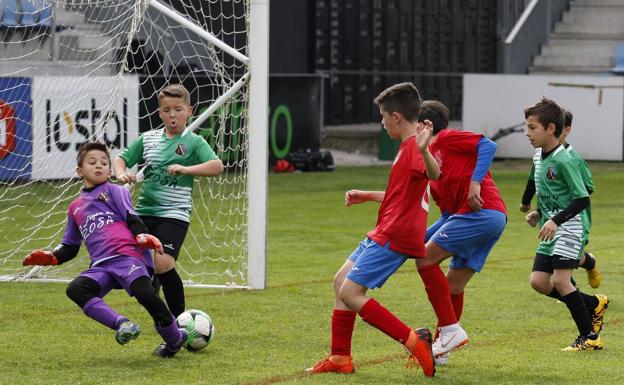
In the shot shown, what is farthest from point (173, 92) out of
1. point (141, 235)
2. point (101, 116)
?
point (101, 116)

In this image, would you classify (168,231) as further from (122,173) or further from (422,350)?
(422,350)

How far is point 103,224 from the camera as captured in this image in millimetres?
7141

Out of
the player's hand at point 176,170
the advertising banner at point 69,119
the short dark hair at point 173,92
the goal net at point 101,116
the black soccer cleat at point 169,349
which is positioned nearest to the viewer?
the black soccer cleat at point 169,349

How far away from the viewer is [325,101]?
2741 centimetres

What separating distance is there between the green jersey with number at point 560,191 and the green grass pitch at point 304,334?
2.13ft

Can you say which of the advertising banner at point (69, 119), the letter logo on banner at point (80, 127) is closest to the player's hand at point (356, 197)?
the advertising banner at point (69, 119)

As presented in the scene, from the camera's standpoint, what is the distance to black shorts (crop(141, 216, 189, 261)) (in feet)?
25.6

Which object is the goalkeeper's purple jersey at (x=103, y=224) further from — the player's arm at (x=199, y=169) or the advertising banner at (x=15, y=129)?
the advertising banner at (x=15, y=129)

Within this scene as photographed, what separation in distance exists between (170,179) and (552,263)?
91.5 inches

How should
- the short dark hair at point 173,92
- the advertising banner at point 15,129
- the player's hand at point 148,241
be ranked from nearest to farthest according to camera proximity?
the player's hand at point 148,241
the short dark hair at point 173,92
the advertising banner at point 15,129

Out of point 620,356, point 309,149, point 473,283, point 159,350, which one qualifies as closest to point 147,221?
point 159,350

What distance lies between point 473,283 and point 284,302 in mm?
1818

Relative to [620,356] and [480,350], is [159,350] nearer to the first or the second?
[480,350]

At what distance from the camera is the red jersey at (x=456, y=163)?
7230 mm
